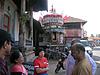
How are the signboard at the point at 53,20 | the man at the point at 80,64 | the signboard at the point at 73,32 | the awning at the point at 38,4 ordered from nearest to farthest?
the man at the point at 80,64 < the awning at the point at 38,4 < the signboard at the point at 53,20 < the signboard at the point at 73,32

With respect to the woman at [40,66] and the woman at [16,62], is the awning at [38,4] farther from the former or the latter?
the woman at [16,62]

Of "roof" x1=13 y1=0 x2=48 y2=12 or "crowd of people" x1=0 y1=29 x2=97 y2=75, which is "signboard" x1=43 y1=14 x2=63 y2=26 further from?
"crowd of people" x1=0 y1=29 x2=97 y2=75

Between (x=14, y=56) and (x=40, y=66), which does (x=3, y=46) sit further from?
(x=40, y=66)

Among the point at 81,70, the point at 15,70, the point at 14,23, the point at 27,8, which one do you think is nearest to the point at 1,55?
the point at 81,70

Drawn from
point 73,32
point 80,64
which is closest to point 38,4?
point 80,64

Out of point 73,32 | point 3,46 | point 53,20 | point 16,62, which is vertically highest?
point 53,20

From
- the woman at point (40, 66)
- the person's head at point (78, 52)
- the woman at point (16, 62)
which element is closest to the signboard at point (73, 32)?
the woman at point (40, 66)

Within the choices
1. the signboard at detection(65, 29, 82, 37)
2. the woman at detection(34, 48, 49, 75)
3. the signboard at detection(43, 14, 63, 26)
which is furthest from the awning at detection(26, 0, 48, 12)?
the signboard at detection(65, 29, 82, 37)

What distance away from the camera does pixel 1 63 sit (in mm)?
2920

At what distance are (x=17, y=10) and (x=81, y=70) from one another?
40.0 feet

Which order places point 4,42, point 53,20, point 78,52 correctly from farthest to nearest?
point 53,20 → point 78,52 → point 4,42

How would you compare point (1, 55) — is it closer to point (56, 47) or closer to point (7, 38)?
point (7, 38)

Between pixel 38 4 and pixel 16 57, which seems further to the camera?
pixel 38 4

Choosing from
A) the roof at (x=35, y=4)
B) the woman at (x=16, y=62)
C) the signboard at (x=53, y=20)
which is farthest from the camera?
the signboard at (x=53, y=20)
